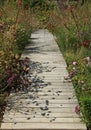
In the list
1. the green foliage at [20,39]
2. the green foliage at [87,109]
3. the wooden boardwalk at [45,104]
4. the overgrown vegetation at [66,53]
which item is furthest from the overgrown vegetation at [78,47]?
the green foliage at [20,39]

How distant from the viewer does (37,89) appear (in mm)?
7328

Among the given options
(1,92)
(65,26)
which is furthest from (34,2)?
(1,92)

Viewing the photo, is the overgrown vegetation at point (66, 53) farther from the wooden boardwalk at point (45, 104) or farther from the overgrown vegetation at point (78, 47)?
the wooden boardwalk at point (45, 104)

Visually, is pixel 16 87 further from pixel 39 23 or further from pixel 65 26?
pixel 39 23

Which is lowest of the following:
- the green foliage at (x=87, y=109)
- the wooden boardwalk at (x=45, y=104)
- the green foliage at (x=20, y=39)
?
the green foliage at (x=20, y=39)

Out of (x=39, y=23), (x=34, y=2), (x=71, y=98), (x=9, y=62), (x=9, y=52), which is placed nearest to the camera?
(x=71, y=98)

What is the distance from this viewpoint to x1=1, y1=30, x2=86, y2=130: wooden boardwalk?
5.68 metres

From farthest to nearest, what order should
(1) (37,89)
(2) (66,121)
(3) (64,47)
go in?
(3) (64,47)
(1) (37,89)
(2) (66,121)

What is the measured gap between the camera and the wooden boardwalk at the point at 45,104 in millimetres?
5676

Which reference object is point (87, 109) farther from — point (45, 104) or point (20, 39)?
point (20, 39)

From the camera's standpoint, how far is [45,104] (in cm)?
650

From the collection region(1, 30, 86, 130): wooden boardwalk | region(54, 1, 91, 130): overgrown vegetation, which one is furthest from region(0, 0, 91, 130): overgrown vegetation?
region(1, 30, 86, 130): wooden boardwalk

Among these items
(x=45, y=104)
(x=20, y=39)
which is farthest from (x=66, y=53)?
(x=45, y=104)

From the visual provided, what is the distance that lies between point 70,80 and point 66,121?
228 cm
